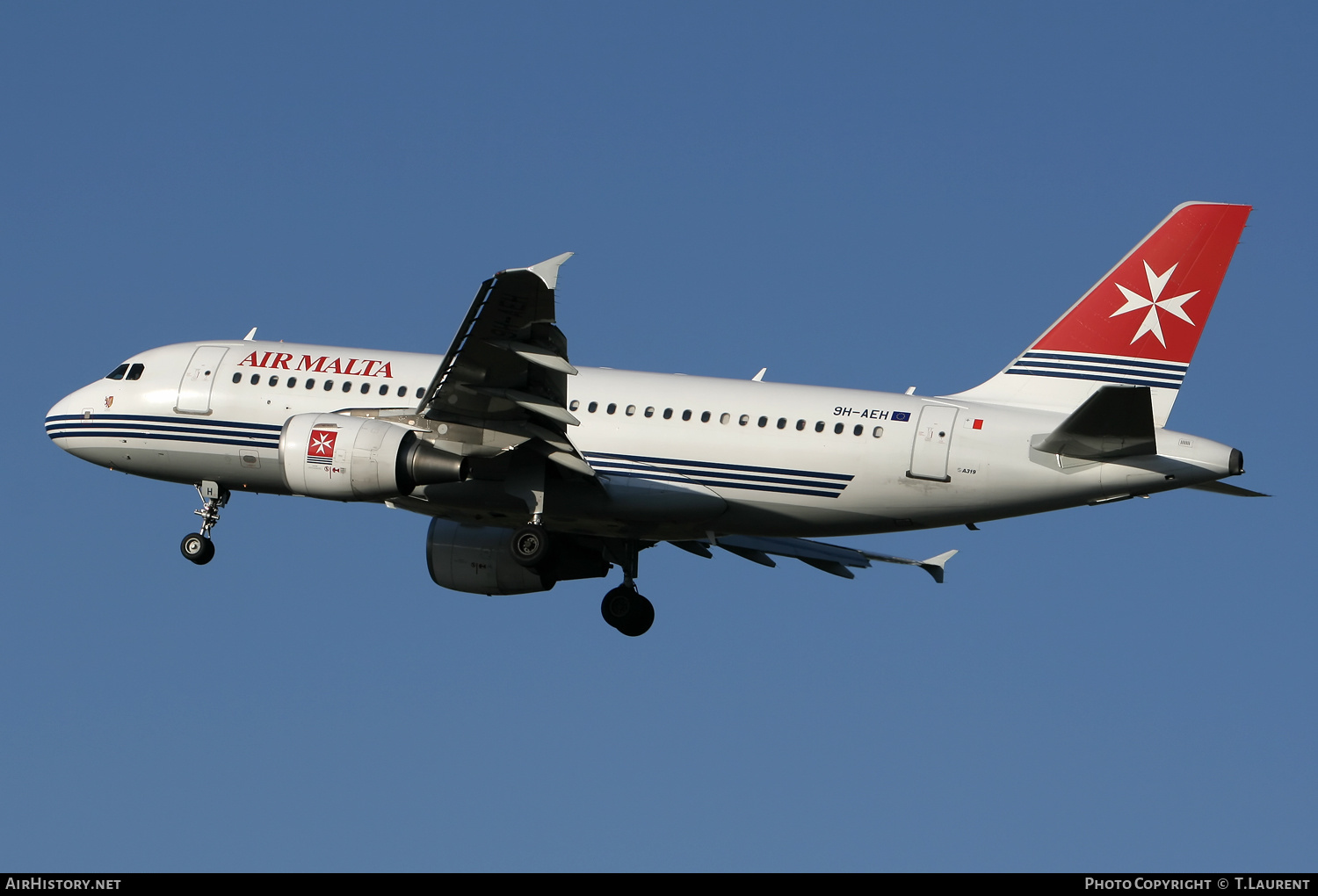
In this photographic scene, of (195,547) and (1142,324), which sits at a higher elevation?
(1142,324)

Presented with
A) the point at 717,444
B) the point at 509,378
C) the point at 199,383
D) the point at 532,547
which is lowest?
the point at 532,547

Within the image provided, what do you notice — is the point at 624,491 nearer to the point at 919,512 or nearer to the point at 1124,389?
the point at 919,512

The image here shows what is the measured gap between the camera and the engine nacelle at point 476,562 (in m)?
36.5

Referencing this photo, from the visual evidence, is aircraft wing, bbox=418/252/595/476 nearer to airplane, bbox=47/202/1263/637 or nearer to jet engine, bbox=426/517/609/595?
airplane, bbox=47/202/1263/637

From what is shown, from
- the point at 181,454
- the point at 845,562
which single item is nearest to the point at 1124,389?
the point at 845,562

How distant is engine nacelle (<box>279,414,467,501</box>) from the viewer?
31.5 metres

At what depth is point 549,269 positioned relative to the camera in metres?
27.9

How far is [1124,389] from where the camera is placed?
95.0 ft

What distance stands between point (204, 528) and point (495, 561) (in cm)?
651

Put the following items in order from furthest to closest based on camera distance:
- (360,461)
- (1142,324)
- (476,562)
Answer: (476,562), (1142,324), (360,461)

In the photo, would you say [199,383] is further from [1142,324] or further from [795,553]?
[1142,324]

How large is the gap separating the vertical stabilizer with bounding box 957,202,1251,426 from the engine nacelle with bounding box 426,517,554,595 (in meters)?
10.6

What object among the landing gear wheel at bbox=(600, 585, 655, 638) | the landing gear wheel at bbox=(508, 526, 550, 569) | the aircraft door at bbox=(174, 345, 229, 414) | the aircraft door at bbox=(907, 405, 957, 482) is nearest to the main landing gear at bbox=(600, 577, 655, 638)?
the landing gear wheel at bbox=(600, 585, 655, 638)

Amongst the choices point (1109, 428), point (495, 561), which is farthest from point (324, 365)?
point (1109, 428)
